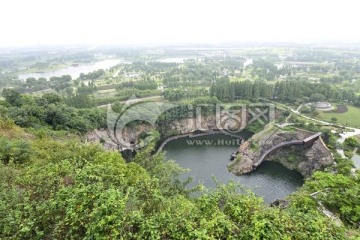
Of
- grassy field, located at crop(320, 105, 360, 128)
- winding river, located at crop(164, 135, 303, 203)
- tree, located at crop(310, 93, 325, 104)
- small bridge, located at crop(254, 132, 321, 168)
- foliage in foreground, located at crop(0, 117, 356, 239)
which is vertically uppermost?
foliage in foreground, located at crop(0, 117, 356, 239)

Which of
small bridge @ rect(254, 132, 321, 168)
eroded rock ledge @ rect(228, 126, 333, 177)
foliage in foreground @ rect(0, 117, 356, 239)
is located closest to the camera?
foliage in foreground @ rect(0, 117, 356, 239)

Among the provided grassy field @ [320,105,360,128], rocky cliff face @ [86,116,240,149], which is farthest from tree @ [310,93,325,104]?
rocky cliff face @ [86,116,240,149]

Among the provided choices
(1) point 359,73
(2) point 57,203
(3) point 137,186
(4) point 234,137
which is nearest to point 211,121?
(4) point 234,137

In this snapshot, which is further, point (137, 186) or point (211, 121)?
point (211, 121)

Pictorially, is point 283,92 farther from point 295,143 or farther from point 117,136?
point 117,136

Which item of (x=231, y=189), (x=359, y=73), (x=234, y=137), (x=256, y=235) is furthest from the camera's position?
(x=359, y=73)

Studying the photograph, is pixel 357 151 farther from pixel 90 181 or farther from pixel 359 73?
pixel 359 73

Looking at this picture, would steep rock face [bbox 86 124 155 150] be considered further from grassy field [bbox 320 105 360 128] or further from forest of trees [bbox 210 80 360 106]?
grassy field [bbox 320 105 360 128]
